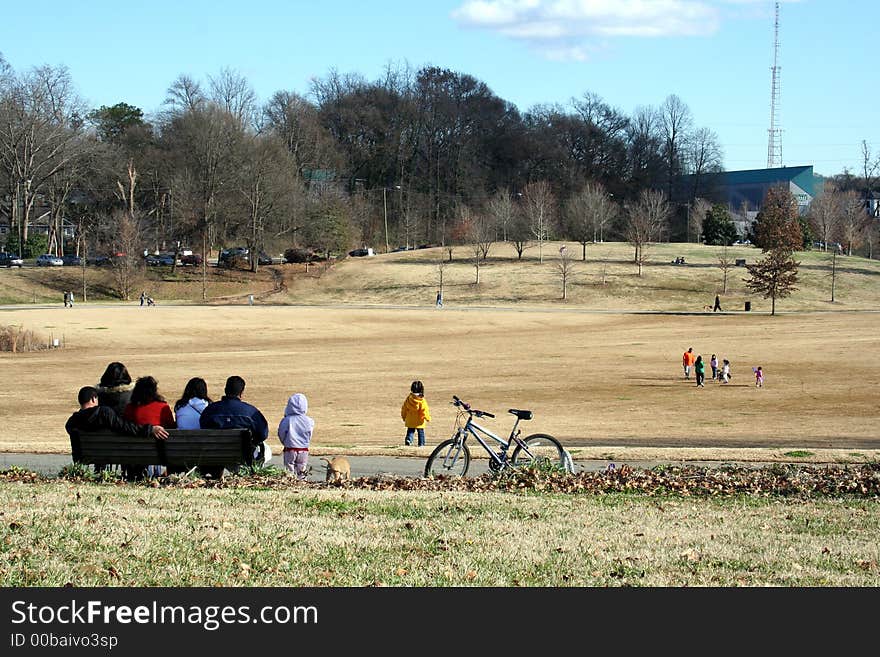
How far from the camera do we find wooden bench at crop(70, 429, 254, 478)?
1215 cm

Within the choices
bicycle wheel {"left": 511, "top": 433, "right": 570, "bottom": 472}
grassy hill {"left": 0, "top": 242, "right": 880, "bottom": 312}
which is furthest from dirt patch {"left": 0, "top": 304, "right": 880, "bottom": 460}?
A: grassy hill {"left": 0, "top": 242, "right": 880, "bottom": 312}

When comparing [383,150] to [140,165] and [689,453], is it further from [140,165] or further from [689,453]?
[689,453]

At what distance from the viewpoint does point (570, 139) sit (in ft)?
475

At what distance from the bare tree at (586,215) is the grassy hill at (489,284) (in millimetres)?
6434

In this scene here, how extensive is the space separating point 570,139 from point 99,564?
467ft

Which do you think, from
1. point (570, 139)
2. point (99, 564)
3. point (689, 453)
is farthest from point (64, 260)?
point (99, 564)

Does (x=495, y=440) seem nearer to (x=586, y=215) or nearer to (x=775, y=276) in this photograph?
(x=775, y=276)

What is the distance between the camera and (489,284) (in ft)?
319

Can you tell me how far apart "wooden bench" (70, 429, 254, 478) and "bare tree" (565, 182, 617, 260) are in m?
101

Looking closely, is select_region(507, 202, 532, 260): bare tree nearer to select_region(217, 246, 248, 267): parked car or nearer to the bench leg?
select_region(217, 246, 248, 267): parked car

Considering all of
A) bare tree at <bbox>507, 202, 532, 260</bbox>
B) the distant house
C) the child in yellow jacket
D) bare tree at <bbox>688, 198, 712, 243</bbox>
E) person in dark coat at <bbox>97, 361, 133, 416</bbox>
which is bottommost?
the child in yellow jacket

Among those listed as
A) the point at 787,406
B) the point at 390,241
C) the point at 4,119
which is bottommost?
the point at 787,406

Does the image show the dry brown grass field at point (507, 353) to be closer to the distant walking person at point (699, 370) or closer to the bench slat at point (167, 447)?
the distant walking person at point (699, 370)

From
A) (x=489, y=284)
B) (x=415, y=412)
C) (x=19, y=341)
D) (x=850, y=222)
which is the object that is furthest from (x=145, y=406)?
(x=850, y=222)
